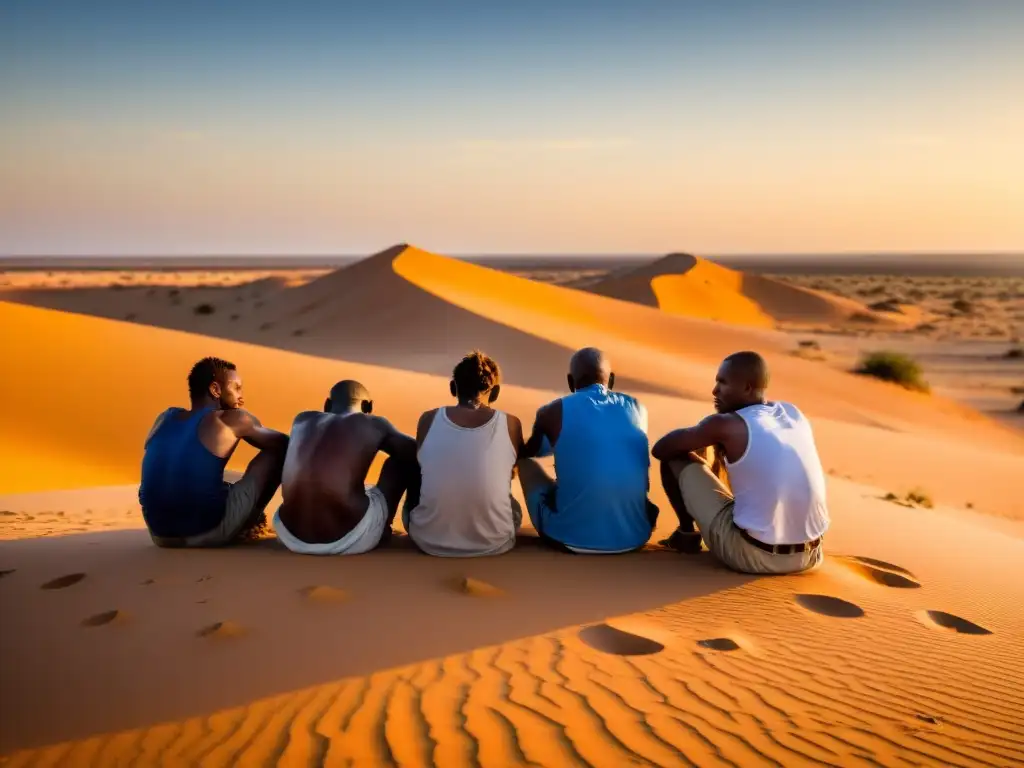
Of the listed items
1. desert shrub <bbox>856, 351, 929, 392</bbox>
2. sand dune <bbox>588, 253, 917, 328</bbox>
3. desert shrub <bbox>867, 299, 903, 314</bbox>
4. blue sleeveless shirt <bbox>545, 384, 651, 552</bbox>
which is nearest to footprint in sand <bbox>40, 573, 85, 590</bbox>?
blue sleeveless shirt <bbox>545, 384, 651, 552</bbox>

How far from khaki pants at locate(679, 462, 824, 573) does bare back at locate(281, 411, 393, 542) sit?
1890mm

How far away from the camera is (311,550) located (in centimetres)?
509

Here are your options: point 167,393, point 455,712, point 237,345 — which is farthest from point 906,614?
point 237,345

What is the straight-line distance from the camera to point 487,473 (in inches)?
192

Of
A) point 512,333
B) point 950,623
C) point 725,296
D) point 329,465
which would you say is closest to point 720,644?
point 950,623

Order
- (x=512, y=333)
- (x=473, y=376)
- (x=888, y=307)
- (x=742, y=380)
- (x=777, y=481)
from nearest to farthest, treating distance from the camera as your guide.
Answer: (x=777, y=481) < (x=742, y=380) < (x=473, y=376) < (x=512, y=333) < (x=888, y=307)

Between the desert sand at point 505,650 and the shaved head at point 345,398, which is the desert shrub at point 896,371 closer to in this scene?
the desert sand at point 505,650

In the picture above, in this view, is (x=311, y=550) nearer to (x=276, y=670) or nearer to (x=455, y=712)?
(x=276, y=670)

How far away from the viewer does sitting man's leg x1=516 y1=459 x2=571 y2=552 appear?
5434 mm

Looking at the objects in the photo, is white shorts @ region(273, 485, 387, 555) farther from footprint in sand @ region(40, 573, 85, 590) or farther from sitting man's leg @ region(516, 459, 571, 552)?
footprint in sand @ region(40, 573, 85, 590)

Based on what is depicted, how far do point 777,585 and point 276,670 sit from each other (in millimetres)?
2817

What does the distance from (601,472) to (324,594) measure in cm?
174

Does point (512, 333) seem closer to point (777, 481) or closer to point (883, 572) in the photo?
point (883, 572)

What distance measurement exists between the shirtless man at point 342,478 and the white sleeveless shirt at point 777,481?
196 cm
